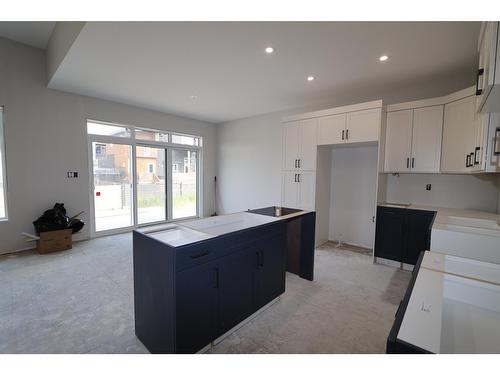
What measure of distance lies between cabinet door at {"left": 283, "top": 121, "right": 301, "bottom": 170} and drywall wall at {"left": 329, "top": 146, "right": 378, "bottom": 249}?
821 mm

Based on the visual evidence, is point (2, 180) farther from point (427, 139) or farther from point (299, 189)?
point (427, 139)

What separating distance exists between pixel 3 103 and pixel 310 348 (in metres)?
5.50

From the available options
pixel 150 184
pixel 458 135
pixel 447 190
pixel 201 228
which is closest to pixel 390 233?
pixel 447 190

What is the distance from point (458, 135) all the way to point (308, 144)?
2.07 m

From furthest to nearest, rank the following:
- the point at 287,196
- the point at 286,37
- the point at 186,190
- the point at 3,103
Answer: the point at 186,190 → the point at 287,196 → the point at 3,103 → the point at 286,37

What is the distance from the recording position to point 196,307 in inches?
66.2

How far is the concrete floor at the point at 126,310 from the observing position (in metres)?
1.93

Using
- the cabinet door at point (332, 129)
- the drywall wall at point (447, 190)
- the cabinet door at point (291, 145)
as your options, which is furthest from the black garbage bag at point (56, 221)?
the drywall wall at point (447, 190)

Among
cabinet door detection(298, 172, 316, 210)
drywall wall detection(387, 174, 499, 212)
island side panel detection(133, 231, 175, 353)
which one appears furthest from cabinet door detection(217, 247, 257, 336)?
drywall wall detection(387, 174, 499, 212)

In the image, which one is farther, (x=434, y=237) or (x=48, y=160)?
(x=48, y=160)
